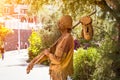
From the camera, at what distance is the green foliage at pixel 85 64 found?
7.04 m

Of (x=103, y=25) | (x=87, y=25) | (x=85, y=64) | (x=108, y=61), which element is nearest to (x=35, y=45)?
(x=85, y=64)

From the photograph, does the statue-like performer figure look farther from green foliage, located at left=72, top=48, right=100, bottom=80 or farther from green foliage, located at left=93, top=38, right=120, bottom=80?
green foliage, located at left=72, top=48, right=100, bottom=80

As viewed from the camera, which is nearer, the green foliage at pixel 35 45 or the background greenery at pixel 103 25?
the background greenery at pixel 103 25

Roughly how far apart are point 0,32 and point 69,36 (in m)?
12.3

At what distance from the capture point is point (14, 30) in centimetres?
1798

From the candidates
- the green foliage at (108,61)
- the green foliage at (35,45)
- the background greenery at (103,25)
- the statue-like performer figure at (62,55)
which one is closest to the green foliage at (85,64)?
the background greenery at (103,25)

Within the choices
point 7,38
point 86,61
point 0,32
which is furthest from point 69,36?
point 7,38

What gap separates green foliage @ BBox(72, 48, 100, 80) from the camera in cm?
704

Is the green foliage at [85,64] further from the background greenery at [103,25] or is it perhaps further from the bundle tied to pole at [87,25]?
the bundle tied to pole at [87,25]

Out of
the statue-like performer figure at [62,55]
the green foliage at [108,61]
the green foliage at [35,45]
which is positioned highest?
the statue-like performer figure at [62,55]

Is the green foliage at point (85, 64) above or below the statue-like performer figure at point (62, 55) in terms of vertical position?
below

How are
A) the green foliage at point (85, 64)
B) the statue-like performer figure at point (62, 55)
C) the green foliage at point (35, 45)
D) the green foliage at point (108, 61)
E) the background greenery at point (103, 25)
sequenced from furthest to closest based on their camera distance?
the green foliage at point (35, 45)
the green foliage at point (85, 64)
the green foliage at point (108, 61)
the background greenery at point (103, 25)
the statue-like performer figure at point (62, 55)

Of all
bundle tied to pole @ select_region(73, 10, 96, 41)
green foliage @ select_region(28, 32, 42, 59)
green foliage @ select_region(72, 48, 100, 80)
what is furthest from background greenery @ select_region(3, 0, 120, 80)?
green foliage @ select_region(28, 32, 42, 59)

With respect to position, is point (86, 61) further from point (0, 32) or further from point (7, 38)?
point (7, 38)
